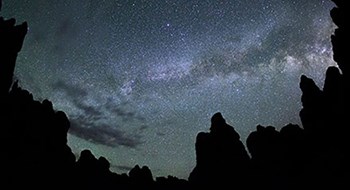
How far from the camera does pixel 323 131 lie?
50.2 metres

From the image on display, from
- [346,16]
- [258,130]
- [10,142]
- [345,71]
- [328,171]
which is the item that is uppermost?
[346,16]

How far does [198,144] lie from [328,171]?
26750 millimetres

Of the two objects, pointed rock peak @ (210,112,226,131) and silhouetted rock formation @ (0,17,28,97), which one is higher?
silhouetted rock formation @ (0,17,28,97)

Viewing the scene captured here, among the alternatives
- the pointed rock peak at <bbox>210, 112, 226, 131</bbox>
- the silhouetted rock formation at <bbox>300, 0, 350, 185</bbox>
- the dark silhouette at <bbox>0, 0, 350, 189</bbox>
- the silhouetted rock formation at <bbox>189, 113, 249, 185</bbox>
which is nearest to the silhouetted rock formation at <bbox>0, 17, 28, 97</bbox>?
the dark silhouette at <bbox>0, 0, 350, 189</bbox>

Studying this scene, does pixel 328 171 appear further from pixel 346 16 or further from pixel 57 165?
pixel 57 165

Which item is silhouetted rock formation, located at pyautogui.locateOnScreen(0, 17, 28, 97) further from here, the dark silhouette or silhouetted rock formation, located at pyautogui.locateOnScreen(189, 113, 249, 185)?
silhouetted rock formation, located at pyautogui.locateOnScreen(189, 113, 249, 185)

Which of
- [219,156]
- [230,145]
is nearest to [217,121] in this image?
[230,145]

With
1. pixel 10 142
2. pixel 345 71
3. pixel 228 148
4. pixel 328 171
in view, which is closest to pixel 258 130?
Answer: pixel 228 148

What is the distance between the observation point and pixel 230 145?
60.9 m

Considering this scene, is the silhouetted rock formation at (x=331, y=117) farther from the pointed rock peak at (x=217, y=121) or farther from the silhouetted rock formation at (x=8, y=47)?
the silhouetted rock formation at (x=8, y=47)

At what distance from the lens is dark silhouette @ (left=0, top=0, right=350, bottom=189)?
4647 cm

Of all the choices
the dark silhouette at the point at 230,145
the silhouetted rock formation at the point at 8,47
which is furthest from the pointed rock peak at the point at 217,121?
the silhouetted rock formation at the point at 8,47

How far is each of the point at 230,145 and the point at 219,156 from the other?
331 cm

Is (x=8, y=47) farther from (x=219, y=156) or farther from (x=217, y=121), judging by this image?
(x=219, y=156)
